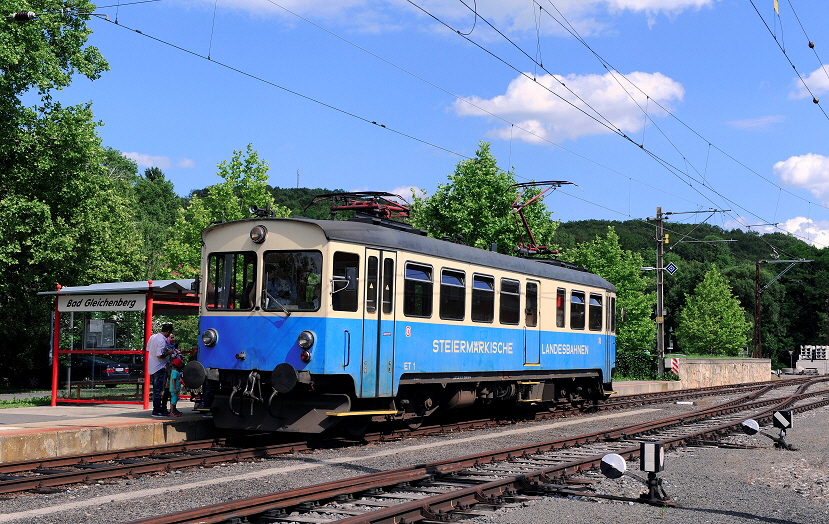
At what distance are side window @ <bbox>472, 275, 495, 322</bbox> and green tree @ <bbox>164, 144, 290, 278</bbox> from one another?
20681 millimetres

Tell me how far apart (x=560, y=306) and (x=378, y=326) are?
696 centimetres

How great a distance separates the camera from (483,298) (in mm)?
15773

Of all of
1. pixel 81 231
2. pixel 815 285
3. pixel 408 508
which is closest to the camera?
pixel 408 508

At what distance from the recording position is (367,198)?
1534cm

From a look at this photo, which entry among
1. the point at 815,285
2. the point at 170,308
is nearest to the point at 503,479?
the point at 170,308

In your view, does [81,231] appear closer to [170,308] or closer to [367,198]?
[170,308]

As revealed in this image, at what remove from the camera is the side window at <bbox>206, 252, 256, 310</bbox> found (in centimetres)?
1290

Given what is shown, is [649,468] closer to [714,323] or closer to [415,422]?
[415,422]

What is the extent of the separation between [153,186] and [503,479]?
7313cm

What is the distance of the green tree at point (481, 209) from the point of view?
127ft

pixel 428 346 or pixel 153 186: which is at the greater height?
pixel 153 186

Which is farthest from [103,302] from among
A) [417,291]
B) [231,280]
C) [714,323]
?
[714,323]

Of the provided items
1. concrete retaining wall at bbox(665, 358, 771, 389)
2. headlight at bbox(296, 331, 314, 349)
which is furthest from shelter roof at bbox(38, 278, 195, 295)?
concrete retaining wall at bbox(665, 358, 771, 389)

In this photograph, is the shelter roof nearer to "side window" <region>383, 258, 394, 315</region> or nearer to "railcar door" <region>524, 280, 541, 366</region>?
"side window" <region>383, 258, 394, 315</region>
